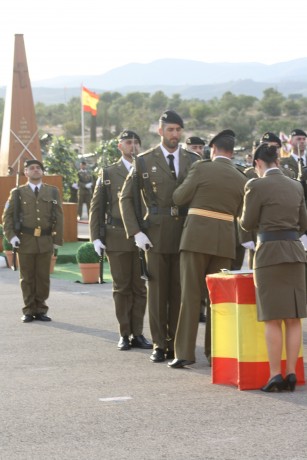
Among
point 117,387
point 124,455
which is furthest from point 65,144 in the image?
point 124,455

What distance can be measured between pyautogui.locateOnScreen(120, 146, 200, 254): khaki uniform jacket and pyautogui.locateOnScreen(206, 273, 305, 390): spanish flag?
1235 mm

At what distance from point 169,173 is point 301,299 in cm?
205

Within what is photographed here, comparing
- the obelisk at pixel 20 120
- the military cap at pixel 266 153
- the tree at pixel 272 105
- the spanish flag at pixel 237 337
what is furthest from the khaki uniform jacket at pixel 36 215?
the tree at pixel 272 105

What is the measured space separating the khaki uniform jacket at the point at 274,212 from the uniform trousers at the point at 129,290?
287 cm

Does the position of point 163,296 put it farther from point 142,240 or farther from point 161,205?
point 161,205

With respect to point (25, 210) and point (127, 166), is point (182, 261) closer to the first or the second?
point (127, 166)

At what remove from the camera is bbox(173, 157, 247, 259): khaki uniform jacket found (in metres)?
10.0

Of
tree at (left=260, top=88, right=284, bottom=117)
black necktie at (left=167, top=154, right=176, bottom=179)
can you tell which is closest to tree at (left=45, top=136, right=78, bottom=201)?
black necktie at (left=167, top=154, right=176, bottom=179)

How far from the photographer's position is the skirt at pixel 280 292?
8961 mm

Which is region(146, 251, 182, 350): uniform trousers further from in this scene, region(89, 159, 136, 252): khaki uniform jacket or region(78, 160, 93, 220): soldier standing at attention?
region(78, 160, 93, 220): soldier standing at attention

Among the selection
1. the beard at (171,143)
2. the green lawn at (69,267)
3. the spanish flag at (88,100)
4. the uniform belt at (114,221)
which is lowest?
the green lawn at (69,267)

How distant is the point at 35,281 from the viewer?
1420cm

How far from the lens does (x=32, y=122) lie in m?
27.4

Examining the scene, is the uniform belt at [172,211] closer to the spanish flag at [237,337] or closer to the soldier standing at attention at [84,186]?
the spanish flag at [237,337]
